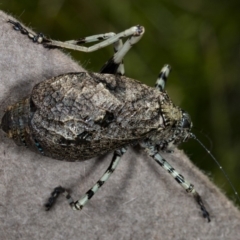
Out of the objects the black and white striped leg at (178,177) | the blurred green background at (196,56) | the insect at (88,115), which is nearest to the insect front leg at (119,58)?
the insect at (88,115)

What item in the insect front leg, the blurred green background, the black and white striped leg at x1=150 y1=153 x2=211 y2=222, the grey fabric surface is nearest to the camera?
the grey fabric surface

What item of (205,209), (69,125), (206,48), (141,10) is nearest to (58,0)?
(141,10)

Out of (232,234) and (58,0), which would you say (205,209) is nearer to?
(232,234)

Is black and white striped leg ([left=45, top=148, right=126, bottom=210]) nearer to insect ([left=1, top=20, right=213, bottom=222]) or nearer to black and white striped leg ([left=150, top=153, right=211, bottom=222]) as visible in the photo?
insect ([left=1, top=20, right=213, bottom=222])

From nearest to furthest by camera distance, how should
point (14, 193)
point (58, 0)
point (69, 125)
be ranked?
point (69, 125) < point (14, 193) < point (58, 0)

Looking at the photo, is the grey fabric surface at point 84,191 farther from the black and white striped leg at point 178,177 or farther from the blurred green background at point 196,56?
the blurred green background at point 196,56

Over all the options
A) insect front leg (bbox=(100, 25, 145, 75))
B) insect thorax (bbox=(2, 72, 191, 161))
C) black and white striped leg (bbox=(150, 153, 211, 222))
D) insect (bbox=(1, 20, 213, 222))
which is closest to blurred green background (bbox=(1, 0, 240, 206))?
black and white striped leg (bbox=(150, 153, 211, 222))
